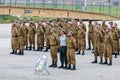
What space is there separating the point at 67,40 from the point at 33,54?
7400 millimetres

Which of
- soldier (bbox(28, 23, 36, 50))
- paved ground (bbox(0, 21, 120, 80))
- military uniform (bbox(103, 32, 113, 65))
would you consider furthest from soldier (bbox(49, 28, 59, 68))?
soldier (bbox(28, 23, 36, 50))

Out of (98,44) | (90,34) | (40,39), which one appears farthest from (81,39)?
(98,44)

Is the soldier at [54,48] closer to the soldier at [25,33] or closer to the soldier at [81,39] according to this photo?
the soldier at [81,39]

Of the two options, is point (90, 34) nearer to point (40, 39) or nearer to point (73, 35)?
point (40, 39)

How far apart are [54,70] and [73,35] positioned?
2.47m

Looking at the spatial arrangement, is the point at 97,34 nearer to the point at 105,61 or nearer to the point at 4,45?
the point at 105,61

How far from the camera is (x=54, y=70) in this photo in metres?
29.4

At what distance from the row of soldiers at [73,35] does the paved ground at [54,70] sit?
71cm

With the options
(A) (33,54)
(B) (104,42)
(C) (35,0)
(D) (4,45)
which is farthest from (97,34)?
(C) (35,0)

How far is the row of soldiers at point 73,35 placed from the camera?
31.2 meters

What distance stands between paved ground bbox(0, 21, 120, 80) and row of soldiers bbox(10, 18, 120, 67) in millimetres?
709

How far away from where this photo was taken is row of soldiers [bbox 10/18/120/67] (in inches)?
1230

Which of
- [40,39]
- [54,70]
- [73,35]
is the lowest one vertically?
[54,70]

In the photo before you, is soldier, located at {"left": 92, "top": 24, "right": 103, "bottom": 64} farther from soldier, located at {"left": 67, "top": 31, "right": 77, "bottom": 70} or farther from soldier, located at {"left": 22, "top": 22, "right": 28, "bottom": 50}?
soldier, located at {"left": 22, "top": 22, "right": 28, "bottom": 50}
